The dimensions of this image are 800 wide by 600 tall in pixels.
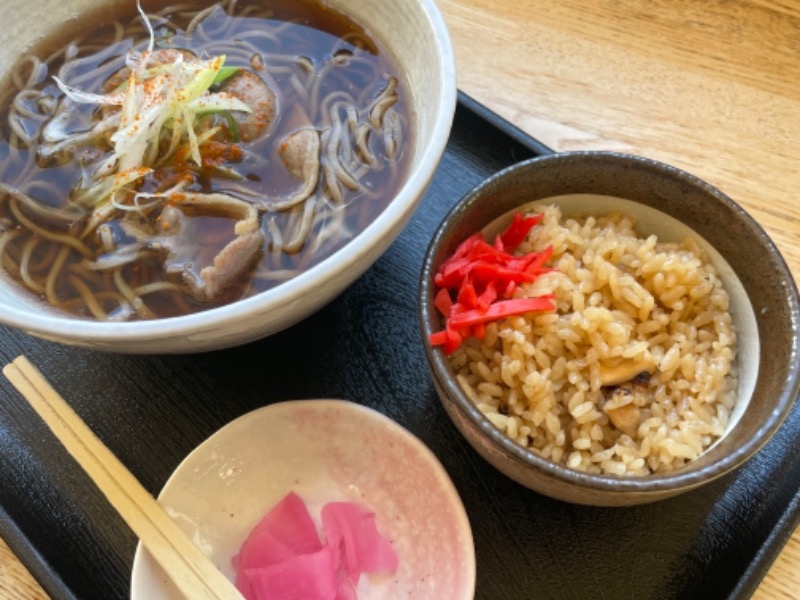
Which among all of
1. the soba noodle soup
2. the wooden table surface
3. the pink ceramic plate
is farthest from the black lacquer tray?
the wooden table surface

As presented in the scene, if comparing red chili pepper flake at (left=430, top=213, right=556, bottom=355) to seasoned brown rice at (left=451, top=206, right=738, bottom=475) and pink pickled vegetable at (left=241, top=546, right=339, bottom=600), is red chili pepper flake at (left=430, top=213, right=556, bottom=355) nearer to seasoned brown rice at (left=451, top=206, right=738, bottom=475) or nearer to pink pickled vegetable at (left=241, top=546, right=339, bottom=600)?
seasoned brown rice at (left=451, top=206, right=738, bottom=475)

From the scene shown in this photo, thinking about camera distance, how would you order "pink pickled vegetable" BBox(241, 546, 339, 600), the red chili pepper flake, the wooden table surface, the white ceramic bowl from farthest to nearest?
the wooden table surface, the red chili pepper flake, "pink pickled vegetable" BBox(241, 546, 339, 600), the white ceramic bowl

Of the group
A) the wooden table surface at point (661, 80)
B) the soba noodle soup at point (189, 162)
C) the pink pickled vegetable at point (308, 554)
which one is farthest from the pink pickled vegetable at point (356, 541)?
the wooden table surface at point (661, 80)

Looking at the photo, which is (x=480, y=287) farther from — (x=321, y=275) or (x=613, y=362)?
(x=321, y=275)

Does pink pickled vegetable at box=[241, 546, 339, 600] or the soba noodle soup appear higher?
the soba noodle soup

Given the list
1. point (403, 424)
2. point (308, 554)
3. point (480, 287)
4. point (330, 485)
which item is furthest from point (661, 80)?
point (308, 554)

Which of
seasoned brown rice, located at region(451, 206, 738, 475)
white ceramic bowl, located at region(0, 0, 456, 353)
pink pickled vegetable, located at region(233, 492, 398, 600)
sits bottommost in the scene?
pink pickled vegetable, located at region(233, 492, 398, 600)

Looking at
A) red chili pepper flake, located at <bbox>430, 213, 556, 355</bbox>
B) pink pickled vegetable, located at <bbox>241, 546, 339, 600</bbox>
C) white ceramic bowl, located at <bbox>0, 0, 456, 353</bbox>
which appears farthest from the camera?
red chili pepper flake, located at <bbox>430, 213, 556, 355</bbox>

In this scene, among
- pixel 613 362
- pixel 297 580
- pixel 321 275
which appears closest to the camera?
pixel 321 275
